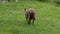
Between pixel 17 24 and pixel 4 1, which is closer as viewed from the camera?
pixel 17 24

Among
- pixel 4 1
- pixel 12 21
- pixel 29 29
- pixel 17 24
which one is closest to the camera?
pixel 29 29

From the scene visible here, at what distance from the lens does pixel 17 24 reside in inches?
527

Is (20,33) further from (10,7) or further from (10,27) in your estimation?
(10,7)

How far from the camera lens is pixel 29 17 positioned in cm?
1277

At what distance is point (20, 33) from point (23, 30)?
1.94 ft

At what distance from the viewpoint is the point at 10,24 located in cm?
1341

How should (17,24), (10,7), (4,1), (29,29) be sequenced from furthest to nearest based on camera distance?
(4,1) → (10,7) → (17,24) → (29,29)

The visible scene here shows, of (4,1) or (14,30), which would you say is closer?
(14,30)

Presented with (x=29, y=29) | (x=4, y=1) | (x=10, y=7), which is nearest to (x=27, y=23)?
(x=29, y=29)

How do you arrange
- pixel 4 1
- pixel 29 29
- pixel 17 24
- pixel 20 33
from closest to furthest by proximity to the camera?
1. pixel 20 33
2. pixel 29 29
3. pixel 17 24
4. pixel 4 1

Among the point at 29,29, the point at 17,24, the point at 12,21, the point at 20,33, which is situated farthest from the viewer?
the point at 12,21

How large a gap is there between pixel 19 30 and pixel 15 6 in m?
10.1

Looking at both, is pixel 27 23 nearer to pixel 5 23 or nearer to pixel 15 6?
pixel 5 23

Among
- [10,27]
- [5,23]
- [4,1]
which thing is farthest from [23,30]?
[4,1]
